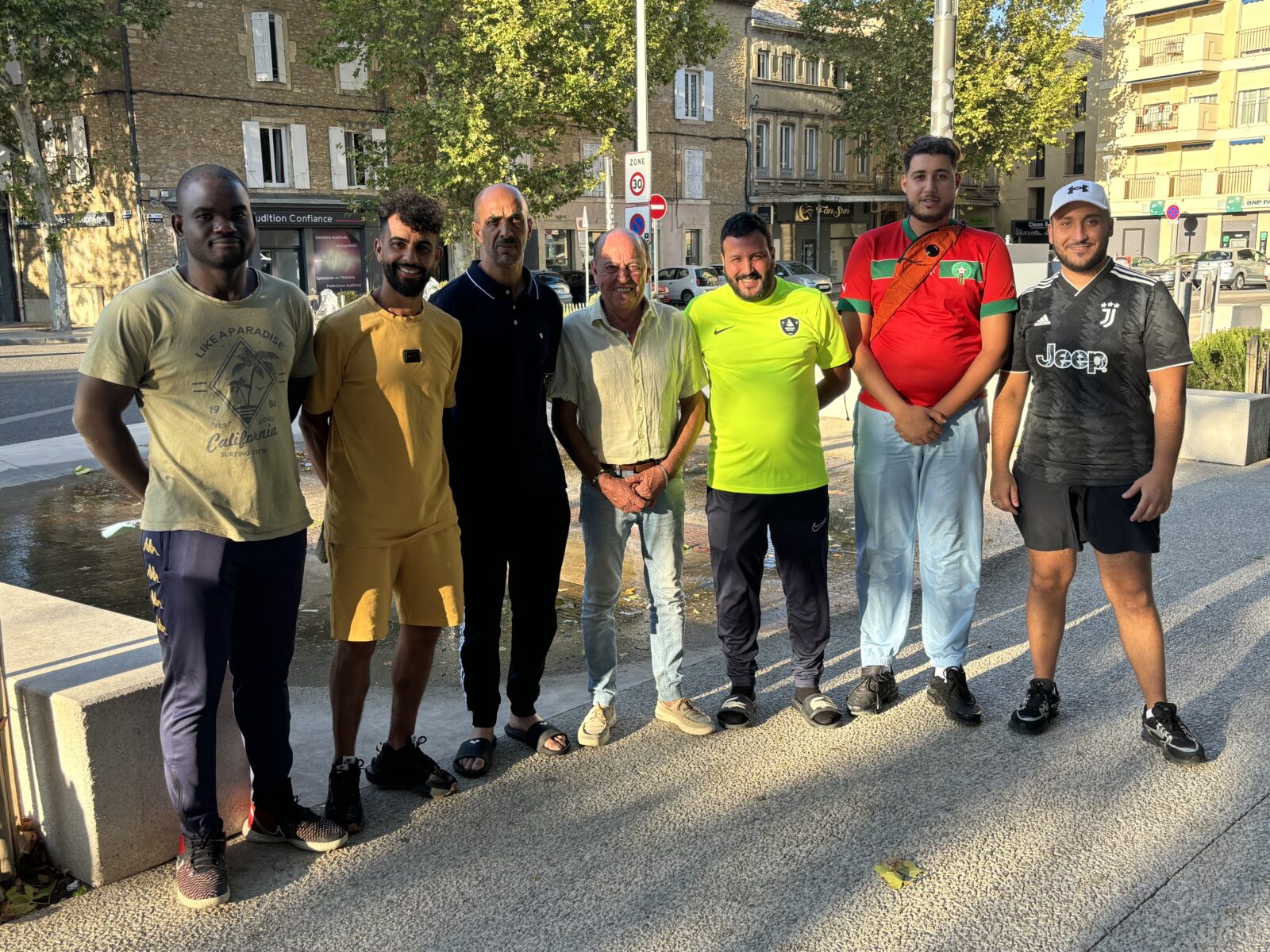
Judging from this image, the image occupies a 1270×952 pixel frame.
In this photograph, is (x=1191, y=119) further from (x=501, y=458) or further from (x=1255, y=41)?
(x=501, y=458)

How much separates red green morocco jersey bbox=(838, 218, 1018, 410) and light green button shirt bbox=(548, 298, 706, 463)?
0.80 metres

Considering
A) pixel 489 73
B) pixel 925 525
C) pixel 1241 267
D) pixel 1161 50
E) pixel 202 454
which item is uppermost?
pixel 1161 50

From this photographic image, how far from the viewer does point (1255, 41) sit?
47562mm

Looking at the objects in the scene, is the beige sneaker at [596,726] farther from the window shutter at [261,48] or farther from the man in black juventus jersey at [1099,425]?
the window shutter at [261,48]

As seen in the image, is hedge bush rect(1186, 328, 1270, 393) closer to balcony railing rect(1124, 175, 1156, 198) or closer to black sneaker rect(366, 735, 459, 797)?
black sneaker rect(366, 735, 459, 797)

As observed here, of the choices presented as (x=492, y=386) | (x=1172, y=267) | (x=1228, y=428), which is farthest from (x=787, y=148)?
(x=492, y=386)

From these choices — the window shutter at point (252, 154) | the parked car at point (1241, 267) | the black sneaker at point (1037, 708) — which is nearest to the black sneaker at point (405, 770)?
the black sneaker at point (1037, 708)

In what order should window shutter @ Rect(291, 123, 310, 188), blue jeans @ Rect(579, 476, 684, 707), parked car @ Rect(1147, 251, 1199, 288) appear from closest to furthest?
blue jeans @ Rect(579, 476, 684, 707)
window shutter @ Rect(291, 123, 310, 188)
parked car @ Rect(1147, 251, 1199, 288)

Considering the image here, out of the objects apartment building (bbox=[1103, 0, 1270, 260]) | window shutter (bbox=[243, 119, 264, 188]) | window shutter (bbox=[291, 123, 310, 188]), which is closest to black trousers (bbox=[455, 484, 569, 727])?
window shutter (bbox=[243, 119, 264, 188])

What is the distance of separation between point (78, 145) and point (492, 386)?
32598 mm

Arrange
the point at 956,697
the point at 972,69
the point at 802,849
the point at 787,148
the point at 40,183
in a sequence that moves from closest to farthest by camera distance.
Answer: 1. the point at 802,849
2. the point at 956,697
3. the point at 40,183
4. the point at 972,69
5. the point at 787,148

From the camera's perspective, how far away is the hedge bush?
35.6 feet

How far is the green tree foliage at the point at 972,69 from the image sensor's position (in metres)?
42.9

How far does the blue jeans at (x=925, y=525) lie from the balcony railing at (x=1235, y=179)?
168 feet
